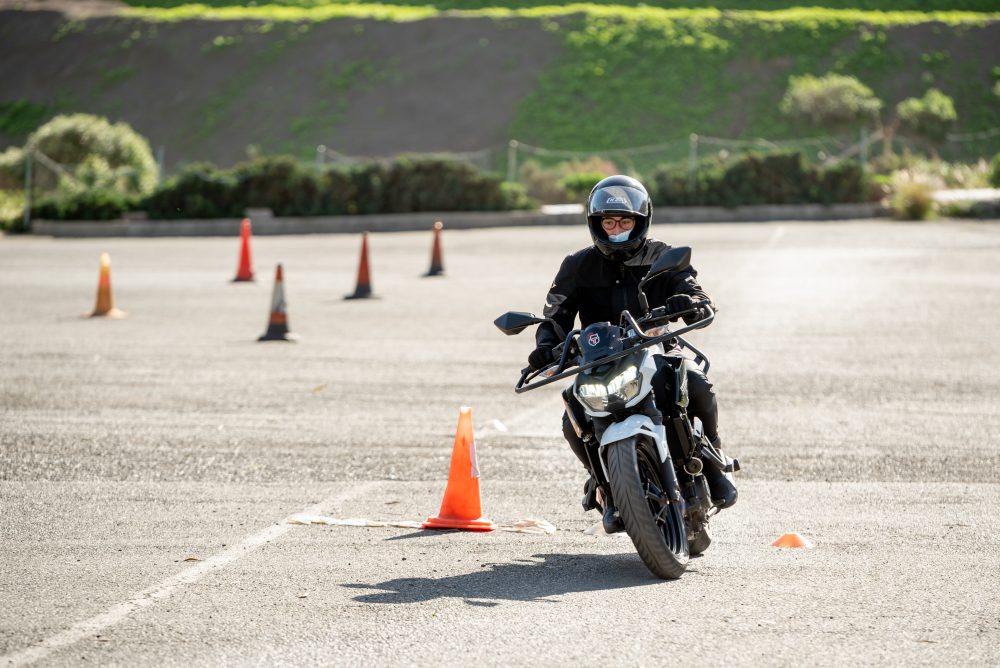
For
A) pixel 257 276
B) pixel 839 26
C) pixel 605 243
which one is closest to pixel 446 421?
pixel 605 243

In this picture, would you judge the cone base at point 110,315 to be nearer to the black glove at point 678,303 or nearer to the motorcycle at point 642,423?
the motorcycle at point 642,423

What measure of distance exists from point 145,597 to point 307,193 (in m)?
33.4

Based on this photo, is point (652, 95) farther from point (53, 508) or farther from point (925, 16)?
point (53, 508)

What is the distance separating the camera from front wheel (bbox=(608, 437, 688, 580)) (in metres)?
6.20

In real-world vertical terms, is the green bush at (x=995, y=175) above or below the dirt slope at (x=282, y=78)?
below

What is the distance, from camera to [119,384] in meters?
12.9

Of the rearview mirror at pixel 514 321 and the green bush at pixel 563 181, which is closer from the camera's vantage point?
the rearview mirror at pixel 514 321

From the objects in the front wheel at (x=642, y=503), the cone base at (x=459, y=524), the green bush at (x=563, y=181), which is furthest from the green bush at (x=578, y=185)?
the front wheel at (x=642, y=503)

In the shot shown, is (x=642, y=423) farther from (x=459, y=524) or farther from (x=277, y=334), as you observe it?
(x=277, y=334)

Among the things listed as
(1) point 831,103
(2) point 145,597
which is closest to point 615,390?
(2) point 145,597

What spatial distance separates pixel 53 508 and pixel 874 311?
1282cm

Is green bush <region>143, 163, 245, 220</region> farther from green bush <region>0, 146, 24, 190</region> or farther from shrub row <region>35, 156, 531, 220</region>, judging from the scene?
green bush <region>0, 146, 24, 190</region>

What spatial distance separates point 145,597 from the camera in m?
6.07

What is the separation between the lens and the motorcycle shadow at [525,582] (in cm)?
611
